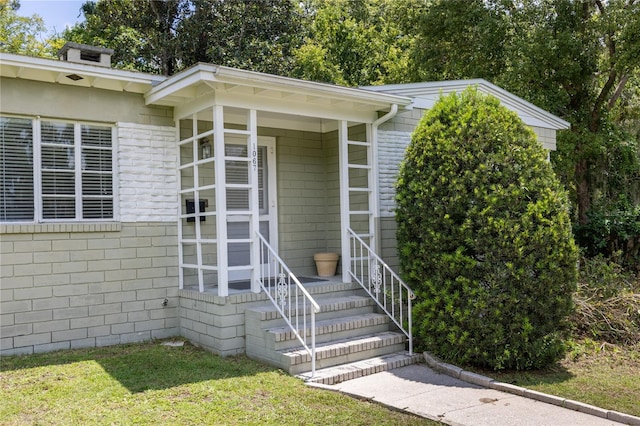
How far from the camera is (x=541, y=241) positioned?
217 inches

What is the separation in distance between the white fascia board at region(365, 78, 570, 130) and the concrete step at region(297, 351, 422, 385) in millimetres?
3402

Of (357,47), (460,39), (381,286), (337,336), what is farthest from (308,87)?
(357,47)

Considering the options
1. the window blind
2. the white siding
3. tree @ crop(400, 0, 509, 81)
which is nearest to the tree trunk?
tree @ crop(400, 0, 509, 81)

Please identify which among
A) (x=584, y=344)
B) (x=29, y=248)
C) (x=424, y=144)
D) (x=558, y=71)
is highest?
(x=558, y=71)

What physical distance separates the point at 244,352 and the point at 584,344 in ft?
13.2

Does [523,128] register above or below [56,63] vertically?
below

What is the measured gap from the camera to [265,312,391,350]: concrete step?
564cm

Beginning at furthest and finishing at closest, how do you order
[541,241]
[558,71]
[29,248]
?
[558,71] < [29,248] < [541,241]

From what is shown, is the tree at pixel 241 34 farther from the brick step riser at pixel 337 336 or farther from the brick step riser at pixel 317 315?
the brick step riser at pixel 337 336

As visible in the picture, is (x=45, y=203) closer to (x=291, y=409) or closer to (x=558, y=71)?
(x=291, y=409)

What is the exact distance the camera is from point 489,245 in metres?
5.57

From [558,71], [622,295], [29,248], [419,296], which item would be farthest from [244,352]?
[558,71]

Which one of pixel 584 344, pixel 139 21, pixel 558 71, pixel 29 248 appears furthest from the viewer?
pixel 139 21

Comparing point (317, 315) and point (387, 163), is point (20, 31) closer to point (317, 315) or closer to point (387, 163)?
point (387, 163)
